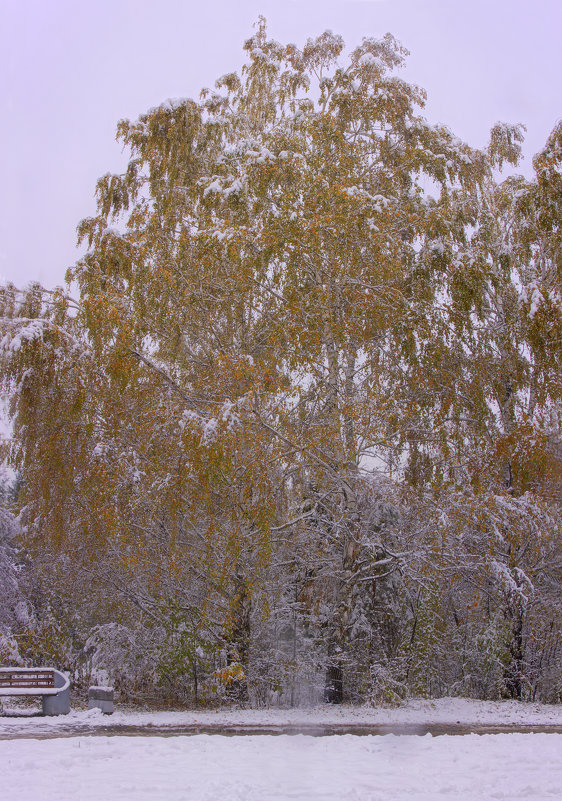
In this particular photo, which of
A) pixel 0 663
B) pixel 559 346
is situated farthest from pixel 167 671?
pixel 559 346

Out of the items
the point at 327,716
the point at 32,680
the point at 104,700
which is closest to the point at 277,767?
the point at 327,716

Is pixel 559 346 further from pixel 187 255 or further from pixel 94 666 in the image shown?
pixel 94 666

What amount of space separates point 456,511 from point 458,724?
3.28 meters

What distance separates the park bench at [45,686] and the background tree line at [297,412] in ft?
6.68

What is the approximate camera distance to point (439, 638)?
17.1m

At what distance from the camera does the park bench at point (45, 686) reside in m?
11.2

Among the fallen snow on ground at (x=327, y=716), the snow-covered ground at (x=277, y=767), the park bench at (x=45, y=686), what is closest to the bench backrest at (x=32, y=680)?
the park bench at (x=45, y=686)

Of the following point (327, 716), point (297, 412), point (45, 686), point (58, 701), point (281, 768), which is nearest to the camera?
point (281, 768)

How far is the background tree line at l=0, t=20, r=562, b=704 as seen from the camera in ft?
41.1

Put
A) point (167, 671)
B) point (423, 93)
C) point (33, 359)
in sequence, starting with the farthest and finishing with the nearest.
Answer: point (423, 93) → point (167, 671) → point (33, 359)

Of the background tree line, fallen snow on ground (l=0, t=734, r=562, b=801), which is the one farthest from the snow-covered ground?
the background tree line

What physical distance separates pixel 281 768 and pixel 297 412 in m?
7.78

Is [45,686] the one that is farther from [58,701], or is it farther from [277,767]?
[277,767]

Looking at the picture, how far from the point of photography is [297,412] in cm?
1408
